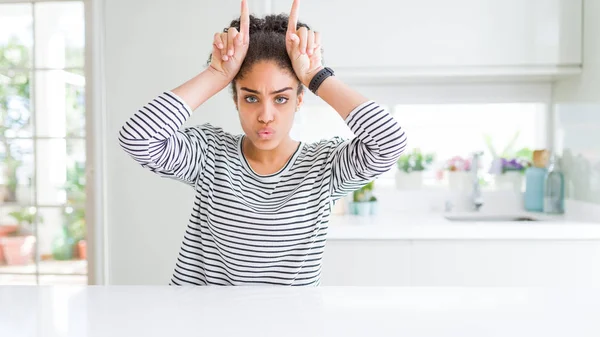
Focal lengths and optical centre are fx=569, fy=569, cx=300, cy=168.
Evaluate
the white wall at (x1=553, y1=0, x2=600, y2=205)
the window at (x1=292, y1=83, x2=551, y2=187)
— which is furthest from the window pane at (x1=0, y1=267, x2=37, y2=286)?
the white wall at (x1=553, y1=0, x2=600, y2=205)

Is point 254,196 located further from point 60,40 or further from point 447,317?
point 60,40

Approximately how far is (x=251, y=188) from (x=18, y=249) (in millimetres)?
2188

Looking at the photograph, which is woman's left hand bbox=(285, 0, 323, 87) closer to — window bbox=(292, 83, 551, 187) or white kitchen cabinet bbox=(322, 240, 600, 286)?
white kitchen cabinet bbox=(322, 240, 600, 286)

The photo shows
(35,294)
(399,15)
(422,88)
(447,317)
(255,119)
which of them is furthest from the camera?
(422,88)

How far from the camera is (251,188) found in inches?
45.9

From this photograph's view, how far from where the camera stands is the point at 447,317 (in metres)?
0.71

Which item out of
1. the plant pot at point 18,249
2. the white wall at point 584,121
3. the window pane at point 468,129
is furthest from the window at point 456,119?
the plant pot at point 18,249

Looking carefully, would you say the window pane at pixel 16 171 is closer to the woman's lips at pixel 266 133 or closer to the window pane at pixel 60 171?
the window pane at pixel 60 171

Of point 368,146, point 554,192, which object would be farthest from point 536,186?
point 368,146

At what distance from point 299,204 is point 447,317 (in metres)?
0.47

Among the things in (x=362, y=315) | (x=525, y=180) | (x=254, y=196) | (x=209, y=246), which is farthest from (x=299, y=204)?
(x=525, y=180)

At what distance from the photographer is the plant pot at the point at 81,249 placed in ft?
9.25

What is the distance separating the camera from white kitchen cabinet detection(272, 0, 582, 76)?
2.31m

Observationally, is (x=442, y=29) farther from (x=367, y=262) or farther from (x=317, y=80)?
(x=317, y=80)
